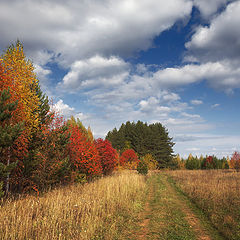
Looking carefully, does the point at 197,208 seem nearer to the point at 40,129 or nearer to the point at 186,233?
the point at 186,233

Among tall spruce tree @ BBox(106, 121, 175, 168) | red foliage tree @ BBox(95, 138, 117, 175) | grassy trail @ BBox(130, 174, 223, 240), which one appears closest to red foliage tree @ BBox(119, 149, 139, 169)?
red foliage tree @ BBox(95, 138, 117, 175)

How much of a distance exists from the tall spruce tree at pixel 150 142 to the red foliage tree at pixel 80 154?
41823mm

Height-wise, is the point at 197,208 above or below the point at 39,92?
below

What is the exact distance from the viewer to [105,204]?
30.6ft

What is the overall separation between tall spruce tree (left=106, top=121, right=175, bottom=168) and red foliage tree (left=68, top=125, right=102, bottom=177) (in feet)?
137

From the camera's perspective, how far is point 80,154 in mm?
16500

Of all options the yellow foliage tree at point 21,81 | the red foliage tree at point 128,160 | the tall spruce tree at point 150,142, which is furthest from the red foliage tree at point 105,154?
the tall spruce tree at point 150,142

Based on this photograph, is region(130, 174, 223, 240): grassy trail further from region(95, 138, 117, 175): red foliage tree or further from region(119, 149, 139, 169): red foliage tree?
region(119, 149, 139, 169): red foliage tree

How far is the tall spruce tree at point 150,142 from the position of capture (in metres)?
59.1

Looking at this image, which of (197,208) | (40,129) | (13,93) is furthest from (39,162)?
(197,208)

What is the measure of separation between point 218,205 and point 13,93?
510 inches

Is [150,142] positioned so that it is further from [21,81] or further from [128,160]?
[21,81]

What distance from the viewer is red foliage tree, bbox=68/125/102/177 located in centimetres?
1620

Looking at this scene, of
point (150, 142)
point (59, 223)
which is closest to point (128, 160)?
point (150, 142)
